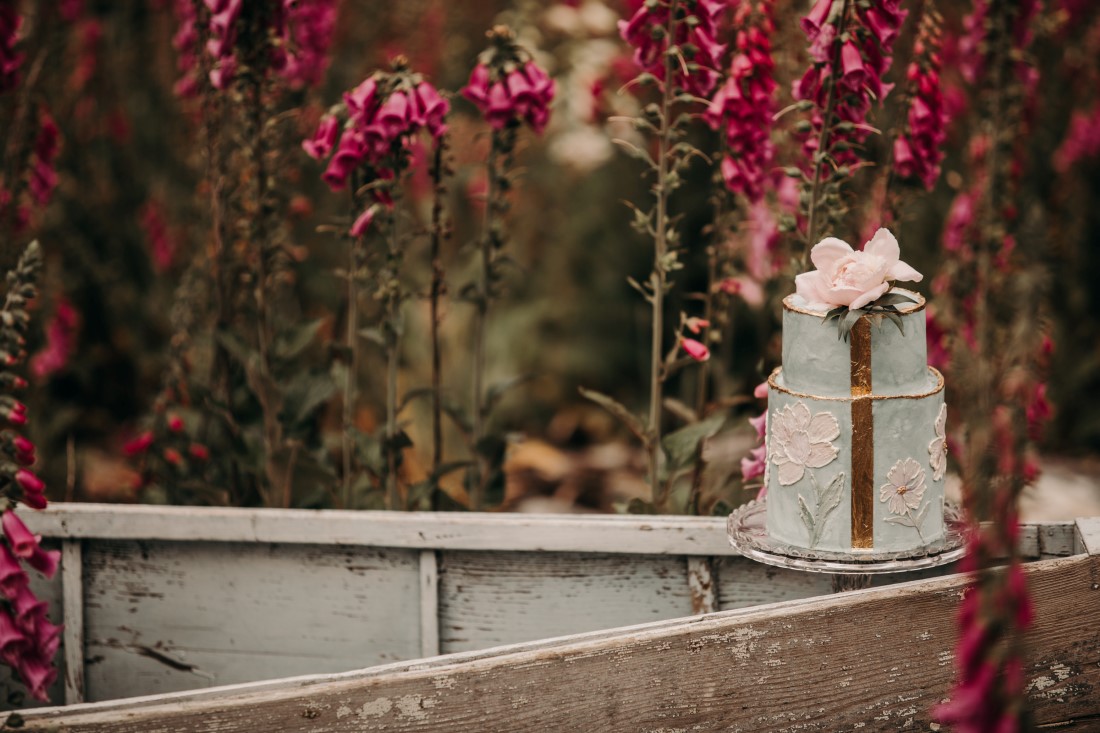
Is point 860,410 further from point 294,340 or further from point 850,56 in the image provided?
point 294,340

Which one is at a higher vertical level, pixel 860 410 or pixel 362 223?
pixel 362 223

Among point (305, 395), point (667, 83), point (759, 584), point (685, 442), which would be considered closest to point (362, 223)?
point (305, 395)

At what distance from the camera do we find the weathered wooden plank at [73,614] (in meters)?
1.82

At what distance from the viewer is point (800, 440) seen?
55.2 inches

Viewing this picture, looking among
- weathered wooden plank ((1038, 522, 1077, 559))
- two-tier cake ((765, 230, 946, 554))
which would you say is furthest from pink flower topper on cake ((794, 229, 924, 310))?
weathered wooden plank ((1038, 522, 1077, 559))

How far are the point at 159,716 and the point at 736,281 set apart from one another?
117 cm

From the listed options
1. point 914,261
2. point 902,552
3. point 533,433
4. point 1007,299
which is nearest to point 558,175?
point 533,433

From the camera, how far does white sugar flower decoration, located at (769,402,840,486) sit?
138 centimetres

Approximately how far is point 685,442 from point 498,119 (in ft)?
2.09

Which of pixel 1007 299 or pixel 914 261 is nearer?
pixel 1007 299

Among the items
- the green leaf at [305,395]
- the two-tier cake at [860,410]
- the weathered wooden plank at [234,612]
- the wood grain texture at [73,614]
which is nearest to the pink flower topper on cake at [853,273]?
the two-tier cake at [860,410]

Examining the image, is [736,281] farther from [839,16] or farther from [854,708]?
[854,708]

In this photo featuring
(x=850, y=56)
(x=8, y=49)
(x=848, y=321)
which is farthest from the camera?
(x=8, y=49)

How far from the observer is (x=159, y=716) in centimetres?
129
